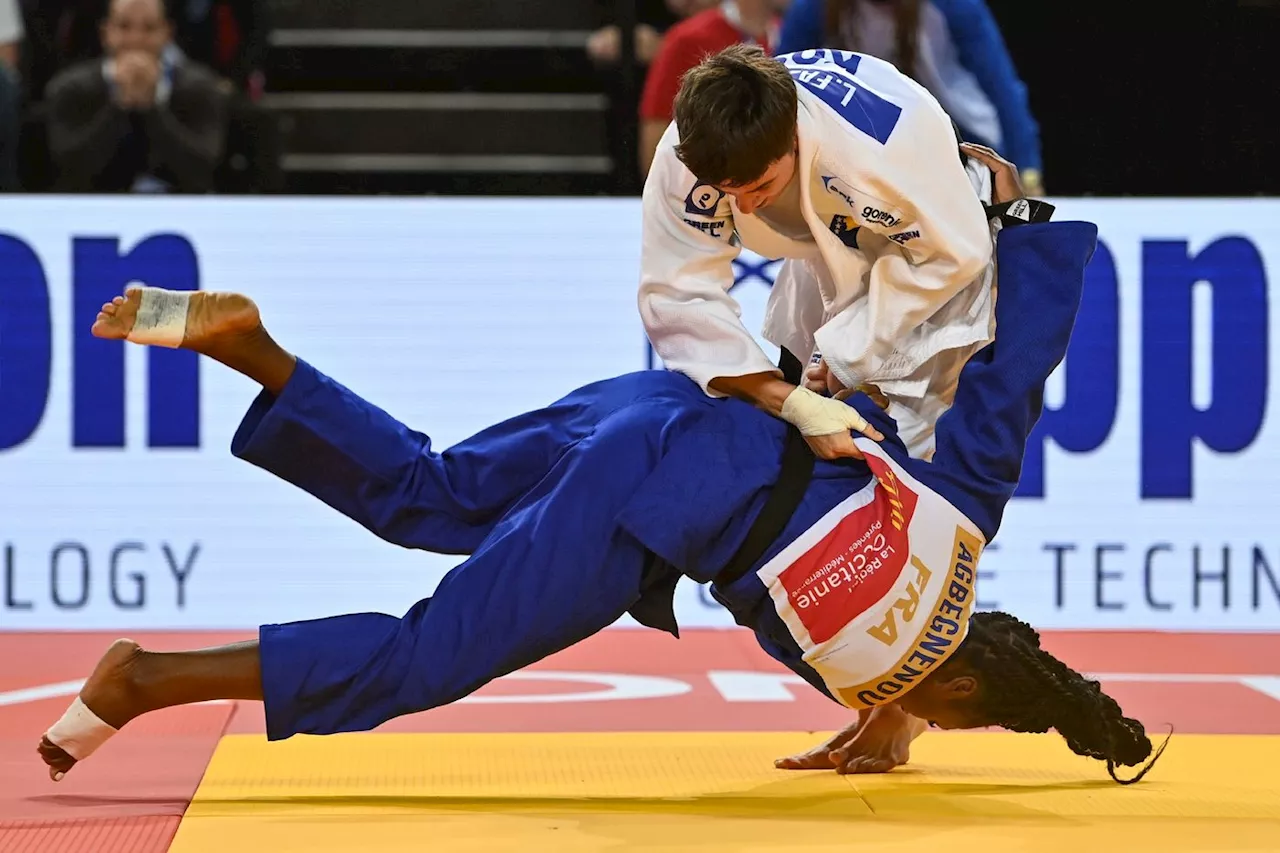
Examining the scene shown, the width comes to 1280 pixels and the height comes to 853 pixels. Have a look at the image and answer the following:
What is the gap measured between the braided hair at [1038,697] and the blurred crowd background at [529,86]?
105 inches

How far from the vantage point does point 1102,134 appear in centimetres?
666

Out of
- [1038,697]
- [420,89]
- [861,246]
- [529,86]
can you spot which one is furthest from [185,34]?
[1038,697]

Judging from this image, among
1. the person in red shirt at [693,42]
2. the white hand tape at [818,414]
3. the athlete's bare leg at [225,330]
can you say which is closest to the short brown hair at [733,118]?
the white hand tape at [818,414]

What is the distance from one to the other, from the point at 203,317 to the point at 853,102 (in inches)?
50.0

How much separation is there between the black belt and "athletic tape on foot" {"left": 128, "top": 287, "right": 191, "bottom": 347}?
1.09 m

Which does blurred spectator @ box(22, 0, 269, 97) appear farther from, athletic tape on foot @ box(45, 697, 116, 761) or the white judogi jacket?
athletic tape on foot @ box(45, 697, 116, 761)

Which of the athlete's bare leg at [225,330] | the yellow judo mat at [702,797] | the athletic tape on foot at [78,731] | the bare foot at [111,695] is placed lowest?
the yellow judo mat at [702,797]

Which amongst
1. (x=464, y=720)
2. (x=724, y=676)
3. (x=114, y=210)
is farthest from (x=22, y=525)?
(x=724, y=676)

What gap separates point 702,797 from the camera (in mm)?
3107

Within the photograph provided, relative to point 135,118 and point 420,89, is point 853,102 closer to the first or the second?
point 135,118

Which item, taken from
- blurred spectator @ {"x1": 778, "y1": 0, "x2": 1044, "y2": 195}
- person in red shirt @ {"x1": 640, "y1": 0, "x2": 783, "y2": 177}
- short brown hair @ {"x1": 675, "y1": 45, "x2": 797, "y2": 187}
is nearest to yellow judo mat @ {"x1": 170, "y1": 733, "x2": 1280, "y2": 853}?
short brown hair @ {"x1": 675, "y1": 45, "x2": 797, "y2": 187}

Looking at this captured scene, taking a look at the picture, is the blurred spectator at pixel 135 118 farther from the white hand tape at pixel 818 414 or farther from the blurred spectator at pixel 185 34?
the white hand tape at pixel 818 414

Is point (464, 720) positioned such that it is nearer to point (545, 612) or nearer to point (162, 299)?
point (545, 612)

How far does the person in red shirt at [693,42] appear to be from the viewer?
6.10 meters
